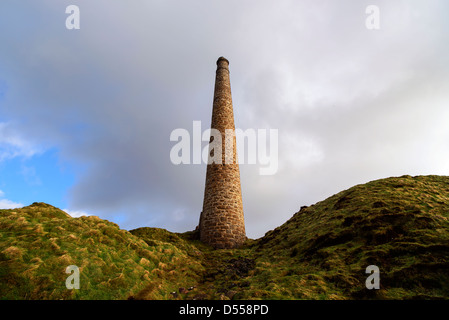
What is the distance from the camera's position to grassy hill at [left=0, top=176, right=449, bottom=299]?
25.3 ft

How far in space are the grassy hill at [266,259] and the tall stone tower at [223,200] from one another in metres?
4.15

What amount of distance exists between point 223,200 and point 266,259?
27.0 feet

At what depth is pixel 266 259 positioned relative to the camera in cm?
1380

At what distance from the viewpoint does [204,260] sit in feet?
49.5

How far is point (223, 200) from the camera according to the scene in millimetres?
21281

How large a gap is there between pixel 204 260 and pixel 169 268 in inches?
143

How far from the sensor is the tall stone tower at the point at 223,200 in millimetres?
20038

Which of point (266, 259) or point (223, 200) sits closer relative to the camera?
point (266, 259)

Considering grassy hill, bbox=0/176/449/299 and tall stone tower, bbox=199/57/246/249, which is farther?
tall stone tower, bbox=199/57/246/249

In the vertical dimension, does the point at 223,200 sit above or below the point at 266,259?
above

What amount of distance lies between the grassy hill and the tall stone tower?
415cm

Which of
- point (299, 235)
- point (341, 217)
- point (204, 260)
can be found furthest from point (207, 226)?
point (341, 217)
